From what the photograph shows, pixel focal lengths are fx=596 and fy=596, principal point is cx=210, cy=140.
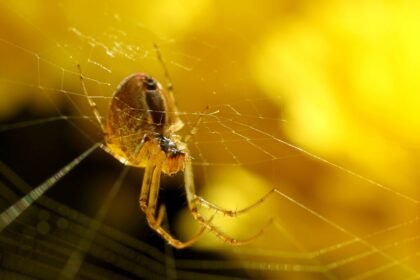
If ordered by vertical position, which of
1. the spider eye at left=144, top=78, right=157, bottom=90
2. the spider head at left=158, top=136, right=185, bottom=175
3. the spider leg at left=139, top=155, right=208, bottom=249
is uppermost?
the spider eye at left=144, top=78, right=157, bottom=90

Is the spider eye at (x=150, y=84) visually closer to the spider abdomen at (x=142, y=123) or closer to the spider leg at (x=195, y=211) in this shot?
the spider abdomen at (x=142, y=123)

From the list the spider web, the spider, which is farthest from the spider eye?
the spider web

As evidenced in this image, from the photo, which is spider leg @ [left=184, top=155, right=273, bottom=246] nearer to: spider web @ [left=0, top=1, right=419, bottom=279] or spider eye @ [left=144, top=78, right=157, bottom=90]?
spider web @ [left=0, top=1, right=419, bottom=279]

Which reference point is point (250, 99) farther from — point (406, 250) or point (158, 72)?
point (406, 250)

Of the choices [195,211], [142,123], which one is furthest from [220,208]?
[142,123]

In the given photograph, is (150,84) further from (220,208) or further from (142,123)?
(220,208)

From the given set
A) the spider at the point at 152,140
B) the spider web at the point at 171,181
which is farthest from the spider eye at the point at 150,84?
the spider web at the point at 171,181
